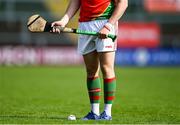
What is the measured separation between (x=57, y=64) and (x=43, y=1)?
12.1 feet

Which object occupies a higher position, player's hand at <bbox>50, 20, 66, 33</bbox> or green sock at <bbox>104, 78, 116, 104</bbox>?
player's hand at <bbox>50, 20, 66, 33</bbox>

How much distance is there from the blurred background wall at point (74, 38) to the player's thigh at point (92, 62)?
17.7 m

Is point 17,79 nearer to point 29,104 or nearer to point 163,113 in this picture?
point 29,104

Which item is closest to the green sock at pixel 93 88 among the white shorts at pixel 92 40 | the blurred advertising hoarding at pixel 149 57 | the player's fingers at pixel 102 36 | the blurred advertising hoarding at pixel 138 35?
the white shorts at pixel 92 40

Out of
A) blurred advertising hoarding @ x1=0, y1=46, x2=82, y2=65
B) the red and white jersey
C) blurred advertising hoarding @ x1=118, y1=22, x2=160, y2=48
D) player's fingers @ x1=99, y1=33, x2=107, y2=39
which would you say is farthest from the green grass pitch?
blurred advertising hoarding @ x1=118, y1=22, x2=160, y2=48

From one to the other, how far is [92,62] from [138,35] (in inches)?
798

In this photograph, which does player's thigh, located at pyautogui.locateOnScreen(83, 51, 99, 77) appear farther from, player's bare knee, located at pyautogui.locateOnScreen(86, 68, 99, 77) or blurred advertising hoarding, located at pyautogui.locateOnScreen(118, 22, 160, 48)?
blurred advertising hoarding, located at pyautogui.locateOnScreen(118, 22, 160, 48)

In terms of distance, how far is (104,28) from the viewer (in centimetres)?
776

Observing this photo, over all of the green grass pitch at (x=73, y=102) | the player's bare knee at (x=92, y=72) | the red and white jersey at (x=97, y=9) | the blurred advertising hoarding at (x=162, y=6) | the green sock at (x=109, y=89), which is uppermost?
the blurred advertising hoarding at (x=162, y=6)

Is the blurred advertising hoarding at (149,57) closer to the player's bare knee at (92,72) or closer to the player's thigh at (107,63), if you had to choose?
the player's bare knee at (92,72)

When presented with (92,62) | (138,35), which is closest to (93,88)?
(92,62)

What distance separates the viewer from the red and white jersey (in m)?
7.94

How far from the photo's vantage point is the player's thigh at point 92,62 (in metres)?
8.02

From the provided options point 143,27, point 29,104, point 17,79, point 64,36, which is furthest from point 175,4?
point 29,104
